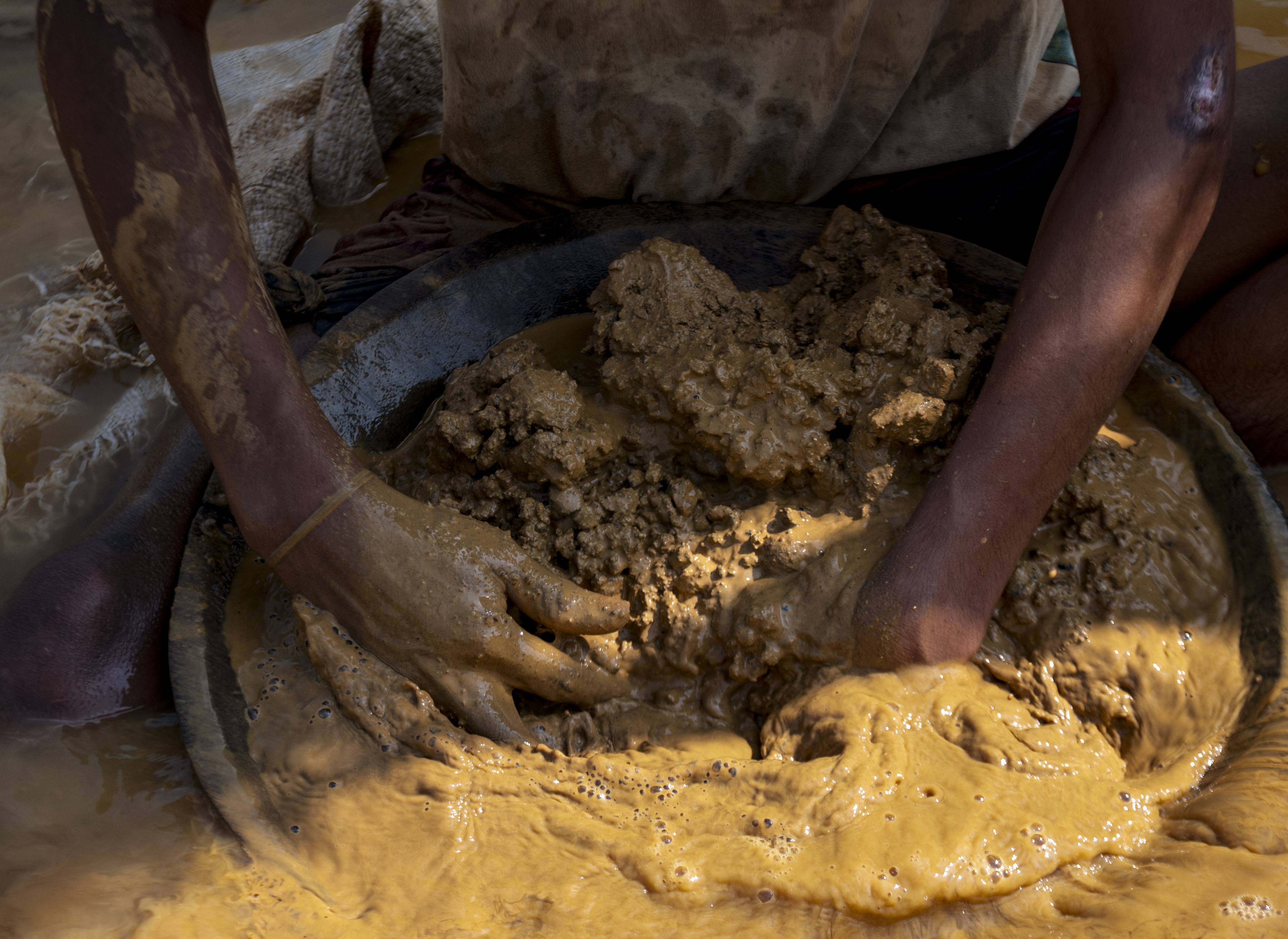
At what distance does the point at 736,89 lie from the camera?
1691 mm

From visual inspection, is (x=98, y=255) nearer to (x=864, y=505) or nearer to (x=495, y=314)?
(x=495, y=314)

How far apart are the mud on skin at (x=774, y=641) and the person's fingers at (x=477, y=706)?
0.03m

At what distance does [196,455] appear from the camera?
1.50 meters

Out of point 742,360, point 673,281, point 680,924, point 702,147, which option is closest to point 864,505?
point 742,360

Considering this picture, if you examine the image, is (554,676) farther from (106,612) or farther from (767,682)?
(106,612)

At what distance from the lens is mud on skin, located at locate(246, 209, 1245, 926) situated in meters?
0.98

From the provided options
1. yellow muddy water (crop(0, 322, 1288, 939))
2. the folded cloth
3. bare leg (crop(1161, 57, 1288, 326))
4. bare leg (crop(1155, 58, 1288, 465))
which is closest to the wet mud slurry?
yellow muddy water (crop(0, 322, 1288, 939))

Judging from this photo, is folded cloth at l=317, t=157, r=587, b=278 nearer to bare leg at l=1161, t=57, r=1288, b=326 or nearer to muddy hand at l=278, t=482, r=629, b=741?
muddy hand at l=278, t=482, r=629, b=741

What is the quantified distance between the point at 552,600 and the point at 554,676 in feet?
0.36

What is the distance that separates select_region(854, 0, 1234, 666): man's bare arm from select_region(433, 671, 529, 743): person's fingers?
51 cm

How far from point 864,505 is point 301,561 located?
85 centimetres

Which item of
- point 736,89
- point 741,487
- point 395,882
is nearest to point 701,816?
point 395,882

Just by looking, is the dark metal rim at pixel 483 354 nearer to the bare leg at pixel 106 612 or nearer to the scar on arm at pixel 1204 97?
the bare leg at pixel 106 612

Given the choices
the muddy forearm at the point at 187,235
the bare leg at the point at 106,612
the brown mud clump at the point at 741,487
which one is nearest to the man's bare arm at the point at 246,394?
the muddy forearm at the point at 187,235
